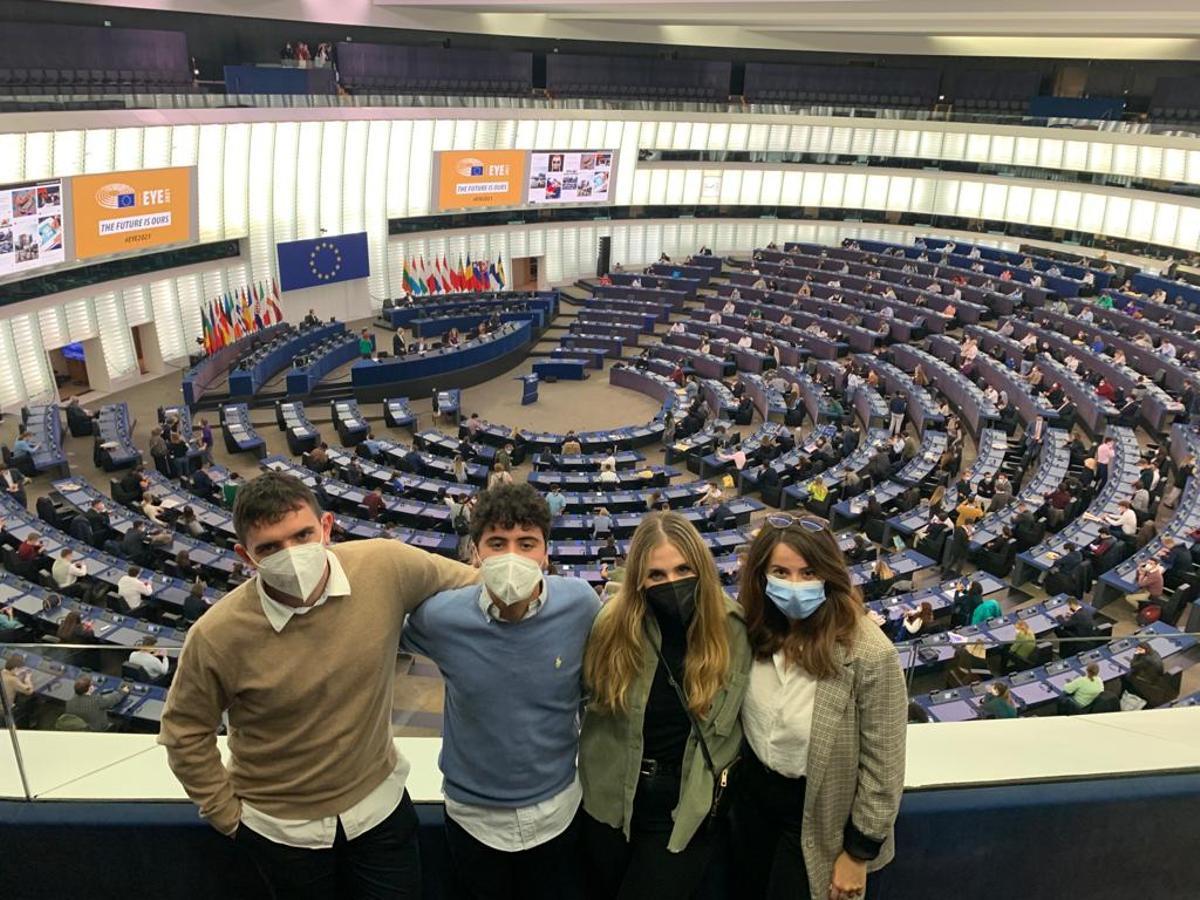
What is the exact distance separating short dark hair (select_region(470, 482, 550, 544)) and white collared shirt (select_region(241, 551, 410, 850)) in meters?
0.39

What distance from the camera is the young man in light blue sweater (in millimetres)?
2508

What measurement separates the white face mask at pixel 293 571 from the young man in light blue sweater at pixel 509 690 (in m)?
0.34

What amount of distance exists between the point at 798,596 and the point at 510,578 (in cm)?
83

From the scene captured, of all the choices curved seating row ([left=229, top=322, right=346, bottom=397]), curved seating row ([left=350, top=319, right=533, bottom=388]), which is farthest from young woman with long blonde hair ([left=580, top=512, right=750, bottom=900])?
curved seating row ([left=229, top=322, right=346, bottom=397])

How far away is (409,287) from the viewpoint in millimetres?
31766

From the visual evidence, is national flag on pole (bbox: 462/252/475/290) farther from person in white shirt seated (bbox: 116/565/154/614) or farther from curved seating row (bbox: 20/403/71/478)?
person in white shirt seated (bbox: 116/565/154/614)

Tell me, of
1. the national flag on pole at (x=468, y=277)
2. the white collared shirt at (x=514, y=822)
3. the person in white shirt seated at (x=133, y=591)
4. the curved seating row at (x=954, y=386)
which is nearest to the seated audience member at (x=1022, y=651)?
the white collared shirt at (x=514, y=822)

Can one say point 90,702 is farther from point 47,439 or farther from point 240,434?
point 47,439

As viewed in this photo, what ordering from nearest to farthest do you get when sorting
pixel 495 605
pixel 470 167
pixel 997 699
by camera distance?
1. pixel 495 605
2. pixel 997 699
3. pixel 470 167

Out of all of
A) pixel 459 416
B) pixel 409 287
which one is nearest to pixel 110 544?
pixel 459 416

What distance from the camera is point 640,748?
2.57 meters

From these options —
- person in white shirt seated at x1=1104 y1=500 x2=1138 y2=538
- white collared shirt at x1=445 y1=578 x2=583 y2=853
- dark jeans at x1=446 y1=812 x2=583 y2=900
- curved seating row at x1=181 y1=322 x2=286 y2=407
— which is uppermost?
white collared shirt at x1=445 y1=578 x2=583 y2=853

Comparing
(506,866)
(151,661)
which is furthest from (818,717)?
(151,661)

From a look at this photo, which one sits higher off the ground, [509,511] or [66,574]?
[509,511]
